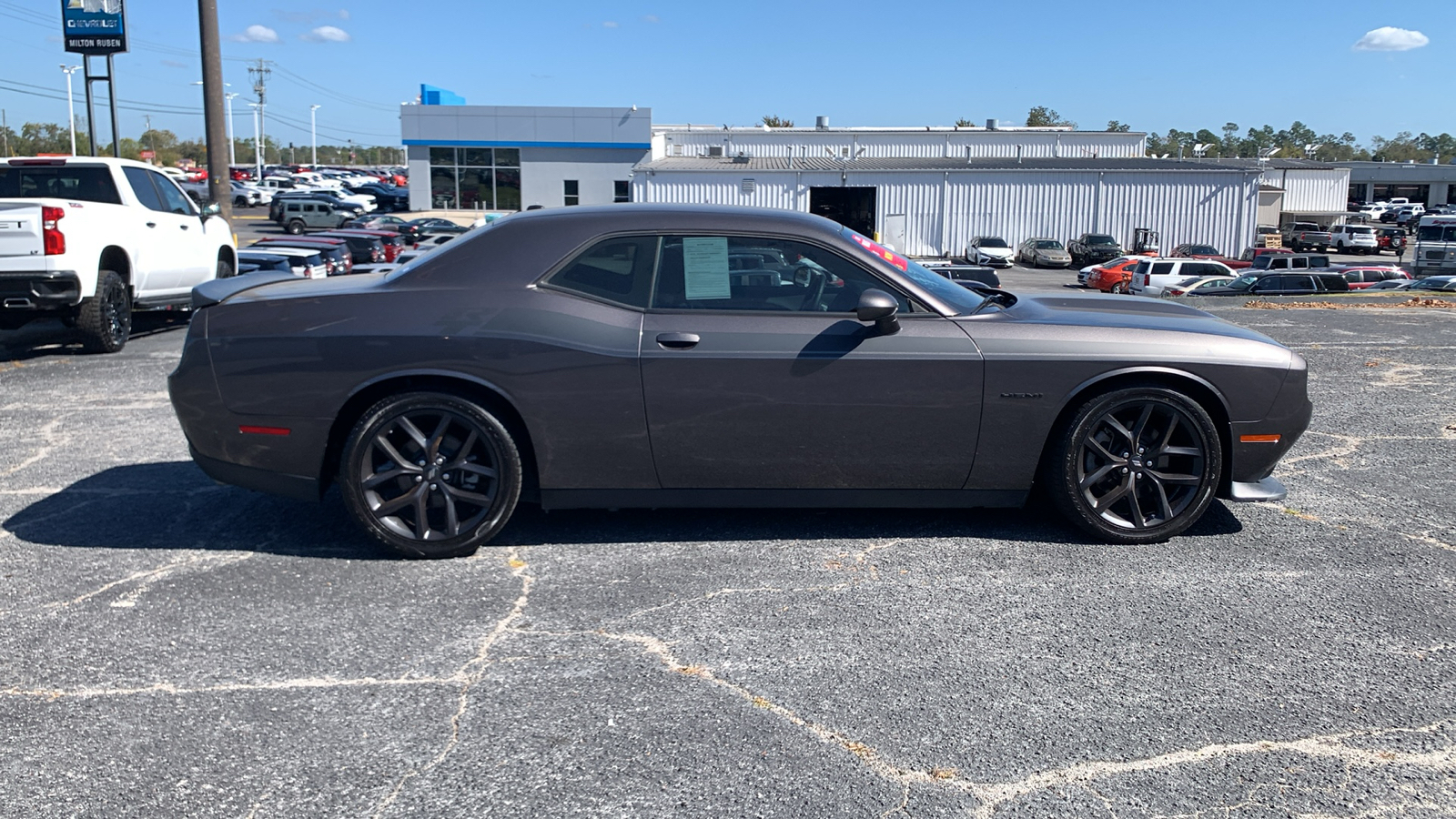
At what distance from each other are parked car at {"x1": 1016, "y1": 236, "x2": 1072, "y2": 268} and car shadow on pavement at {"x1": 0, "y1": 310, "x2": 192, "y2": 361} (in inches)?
1546

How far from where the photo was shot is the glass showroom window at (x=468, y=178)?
65500 millimetres

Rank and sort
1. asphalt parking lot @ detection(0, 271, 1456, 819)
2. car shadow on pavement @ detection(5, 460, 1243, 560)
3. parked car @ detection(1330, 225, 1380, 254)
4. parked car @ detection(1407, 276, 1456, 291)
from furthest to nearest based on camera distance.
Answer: parked car @ detection(1330, 225, 1380, 254), parked car @ detection(1407, 276, 1456, 291), car shadow on pavement @ detection(5, 460, 1243, 560), asphalt parking lot @ detection(0, 271, 1456, 819)

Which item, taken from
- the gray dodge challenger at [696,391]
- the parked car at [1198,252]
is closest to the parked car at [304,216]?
the parked car at [1198,252]

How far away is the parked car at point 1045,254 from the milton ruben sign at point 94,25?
115 ft

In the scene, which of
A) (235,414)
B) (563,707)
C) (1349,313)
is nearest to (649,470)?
(563,707)

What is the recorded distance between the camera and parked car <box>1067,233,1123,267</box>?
152 ft

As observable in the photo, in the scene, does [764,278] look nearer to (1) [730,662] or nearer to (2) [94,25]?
(1) [730,662]

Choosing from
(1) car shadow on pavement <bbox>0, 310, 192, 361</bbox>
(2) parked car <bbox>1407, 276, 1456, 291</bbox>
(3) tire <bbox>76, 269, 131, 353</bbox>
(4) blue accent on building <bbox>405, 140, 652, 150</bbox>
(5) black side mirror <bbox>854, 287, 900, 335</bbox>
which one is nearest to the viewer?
(5) black side mirror <bbox>854, 287, 900, 335</bbox>

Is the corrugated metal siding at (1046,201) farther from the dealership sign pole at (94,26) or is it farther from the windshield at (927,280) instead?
the windshield at (927,280)

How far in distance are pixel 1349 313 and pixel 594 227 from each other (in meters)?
10.9

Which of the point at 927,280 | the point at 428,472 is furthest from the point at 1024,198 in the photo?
the point at 428,472

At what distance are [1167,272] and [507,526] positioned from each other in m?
32.6

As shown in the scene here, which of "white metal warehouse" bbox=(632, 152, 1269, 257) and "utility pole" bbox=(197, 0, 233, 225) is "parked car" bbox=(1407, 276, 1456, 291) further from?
"utility pole" bbox=(197, 0, 233, 225)

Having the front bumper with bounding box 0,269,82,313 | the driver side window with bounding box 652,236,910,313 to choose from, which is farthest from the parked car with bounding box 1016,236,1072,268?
the driver side window with bounding box 652,236,910,313
